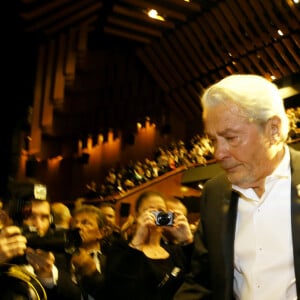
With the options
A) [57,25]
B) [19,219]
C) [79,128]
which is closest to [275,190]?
[19,219]

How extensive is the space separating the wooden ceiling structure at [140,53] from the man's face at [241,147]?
22.9 ft

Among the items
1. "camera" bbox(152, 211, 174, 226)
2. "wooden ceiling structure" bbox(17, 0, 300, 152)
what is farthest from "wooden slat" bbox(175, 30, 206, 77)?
"camera" bbox(152, 211, 174, 226)

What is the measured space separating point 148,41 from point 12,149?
9.89m

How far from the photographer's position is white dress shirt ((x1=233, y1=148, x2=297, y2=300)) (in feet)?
5.66

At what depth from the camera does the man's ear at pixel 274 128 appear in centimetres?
189

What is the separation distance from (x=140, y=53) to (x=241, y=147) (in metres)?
10.0

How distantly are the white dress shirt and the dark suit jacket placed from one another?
4 centimetres

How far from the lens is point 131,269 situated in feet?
8.30

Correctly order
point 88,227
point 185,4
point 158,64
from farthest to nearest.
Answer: point 158,64
point 185,4
point 88,227

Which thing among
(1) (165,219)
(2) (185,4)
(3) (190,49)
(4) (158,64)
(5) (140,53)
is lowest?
(1) (165,219)

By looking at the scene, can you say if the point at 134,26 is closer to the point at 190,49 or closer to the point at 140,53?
the point at 140,53

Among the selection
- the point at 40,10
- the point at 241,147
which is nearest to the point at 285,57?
the point at 40,10

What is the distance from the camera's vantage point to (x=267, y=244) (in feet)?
5.80

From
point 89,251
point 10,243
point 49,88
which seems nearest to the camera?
point 10,243
